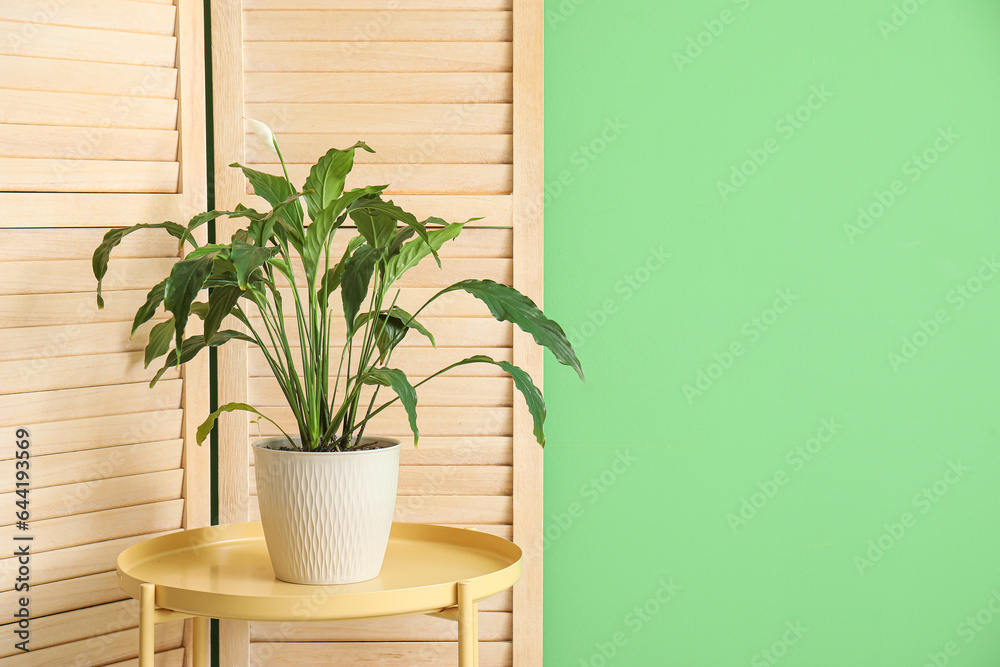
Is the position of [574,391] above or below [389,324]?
below

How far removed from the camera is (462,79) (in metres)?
1.58

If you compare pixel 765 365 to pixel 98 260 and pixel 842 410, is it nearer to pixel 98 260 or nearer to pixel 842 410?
pixel 842 410

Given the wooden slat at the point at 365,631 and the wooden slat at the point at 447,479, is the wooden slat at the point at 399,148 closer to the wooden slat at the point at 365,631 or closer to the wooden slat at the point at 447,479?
the wooden slat at the point at 447,479

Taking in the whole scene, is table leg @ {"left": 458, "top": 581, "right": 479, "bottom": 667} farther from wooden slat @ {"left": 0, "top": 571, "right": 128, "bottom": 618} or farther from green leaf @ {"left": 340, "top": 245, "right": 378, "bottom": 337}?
wooden slat @ {"left": 0, "top": 571, "right": 128, "bottom": 618}

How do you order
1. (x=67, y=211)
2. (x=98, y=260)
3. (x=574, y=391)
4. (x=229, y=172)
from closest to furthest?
(x=98, y=260)
(x=67, y=211)
(x=229, y=172)
(x=574, y=391)

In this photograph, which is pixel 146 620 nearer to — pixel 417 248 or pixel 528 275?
pixel 417 248

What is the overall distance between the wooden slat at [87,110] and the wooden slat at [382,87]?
17 centimetres

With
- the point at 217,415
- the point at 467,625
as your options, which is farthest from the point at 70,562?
the point at 467,625

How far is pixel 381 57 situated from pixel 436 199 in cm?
30

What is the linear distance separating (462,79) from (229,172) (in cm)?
49

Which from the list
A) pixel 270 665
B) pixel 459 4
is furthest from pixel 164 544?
pixel 459 4

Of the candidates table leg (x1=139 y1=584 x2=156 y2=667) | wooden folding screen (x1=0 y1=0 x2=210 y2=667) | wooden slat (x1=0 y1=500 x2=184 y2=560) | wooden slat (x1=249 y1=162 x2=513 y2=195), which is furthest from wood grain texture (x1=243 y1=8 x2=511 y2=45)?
table leg (x1=139 y1=584 x2=156 y2=667)

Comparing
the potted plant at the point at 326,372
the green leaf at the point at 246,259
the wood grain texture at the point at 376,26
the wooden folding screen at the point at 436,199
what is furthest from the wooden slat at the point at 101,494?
the wood grain texture at the point at 376,26

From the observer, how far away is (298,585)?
3.97 feet
